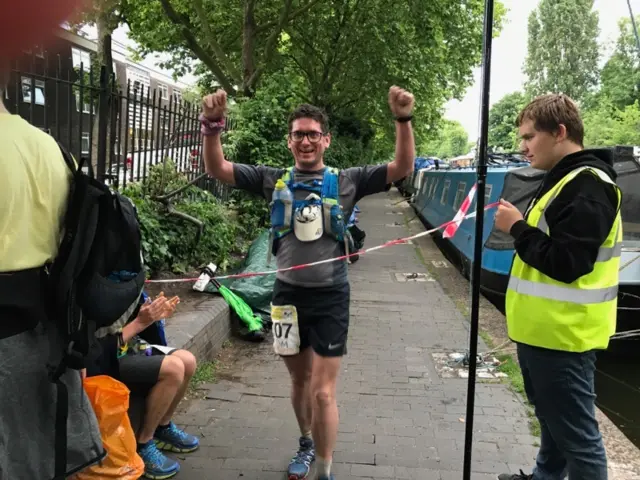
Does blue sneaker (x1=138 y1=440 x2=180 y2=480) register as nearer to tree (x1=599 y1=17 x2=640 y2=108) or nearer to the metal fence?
the metal fence

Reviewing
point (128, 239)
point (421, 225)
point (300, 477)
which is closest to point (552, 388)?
point (300, 477)

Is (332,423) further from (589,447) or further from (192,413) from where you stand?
(192,413)

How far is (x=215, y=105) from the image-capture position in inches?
109

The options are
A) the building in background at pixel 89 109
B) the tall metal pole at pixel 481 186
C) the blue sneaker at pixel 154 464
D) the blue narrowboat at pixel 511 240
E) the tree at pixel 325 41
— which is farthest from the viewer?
the tree at pixel 325 41

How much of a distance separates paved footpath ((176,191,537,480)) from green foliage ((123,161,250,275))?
128 cm

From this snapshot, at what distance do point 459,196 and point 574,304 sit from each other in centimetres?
1038

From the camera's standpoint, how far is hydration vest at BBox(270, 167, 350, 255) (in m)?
2.88

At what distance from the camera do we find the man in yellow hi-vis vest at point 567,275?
226 cm

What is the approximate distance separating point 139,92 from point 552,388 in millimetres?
5322

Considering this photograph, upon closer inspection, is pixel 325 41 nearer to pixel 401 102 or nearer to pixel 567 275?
pixel 401 102

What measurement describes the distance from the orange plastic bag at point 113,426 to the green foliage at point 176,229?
311cm

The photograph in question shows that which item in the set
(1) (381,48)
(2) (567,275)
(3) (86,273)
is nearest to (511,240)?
(2) (567,275)

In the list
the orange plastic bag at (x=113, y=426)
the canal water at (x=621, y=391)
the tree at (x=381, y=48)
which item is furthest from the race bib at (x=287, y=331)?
the tree at (x=381, y=48)

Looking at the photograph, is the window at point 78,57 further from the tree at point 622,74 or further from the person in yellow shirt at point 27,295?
the tree at point 622,74
